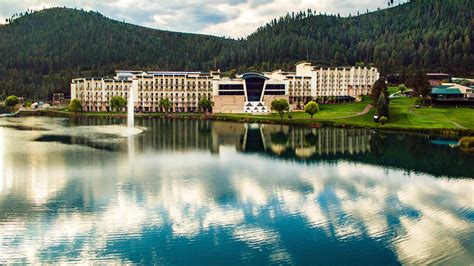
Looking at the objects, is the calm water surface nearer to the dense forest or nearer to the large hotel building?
the large hotel building

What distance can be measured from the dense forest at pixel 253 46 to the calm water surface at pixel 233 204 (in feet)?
196

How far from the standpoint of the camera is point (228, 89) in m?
69.9

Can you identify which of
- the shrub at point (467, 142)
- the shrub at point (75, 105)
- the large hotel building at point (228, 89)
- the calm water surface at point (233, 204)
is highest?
the large hotel building at point (228, 89)

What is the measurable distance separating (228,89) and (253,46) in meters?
48.3

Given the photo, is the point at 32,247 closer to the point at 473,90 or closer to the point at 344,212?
the point at 344,212

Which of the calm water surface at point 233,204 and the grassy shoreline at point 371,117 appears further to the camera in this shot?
the grassy shoreline at point 371,117

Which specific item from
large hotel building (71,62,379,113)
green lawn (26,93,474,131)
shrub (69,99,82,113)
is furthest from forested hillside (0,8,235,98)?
green lawn (26,93,474,131)

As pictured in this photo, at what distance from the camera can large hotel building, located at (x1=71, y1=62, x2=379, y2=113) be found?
69312 mm

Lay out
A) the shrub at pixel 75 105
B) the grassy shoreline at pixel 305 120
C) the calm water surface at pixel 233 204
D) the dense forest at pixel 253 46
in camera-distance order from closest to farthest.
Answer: the calm water surface at pixel 233 204 → the grassy shoreline at pixel 305 120 → the shrub at pixel 75 105 → the dense forest at pixel 253 46

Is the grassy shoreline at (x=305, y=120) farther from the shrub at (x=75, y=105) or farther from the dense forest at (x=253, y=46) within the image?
the dense forest at (x=253, y=46)

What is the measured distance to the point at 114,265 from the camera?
12.7 meters

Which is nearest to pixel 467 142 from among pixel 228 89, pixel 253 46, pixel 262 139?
pixel 262 139

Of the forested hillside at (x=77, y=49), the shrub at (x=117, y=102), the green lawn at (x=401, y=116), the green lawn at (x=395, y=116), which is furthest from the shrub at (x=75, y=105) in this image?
the green lawn at (x=401, y=116)

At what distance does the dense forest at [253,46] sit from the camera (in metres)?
94.6
